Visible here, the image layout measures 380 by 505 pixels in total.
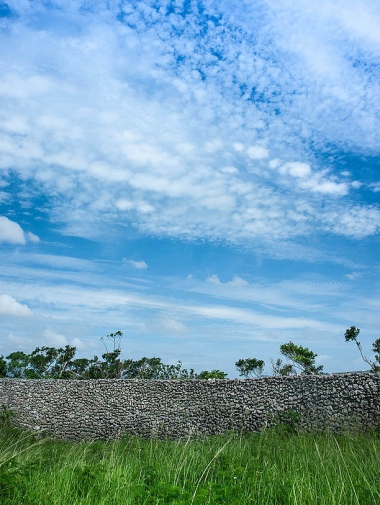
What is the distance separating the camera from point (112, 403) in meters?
16.0

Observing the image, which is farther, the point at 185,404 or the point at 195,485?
the point at 185,404

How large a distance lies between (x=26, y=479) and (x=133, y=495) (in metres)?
1.21

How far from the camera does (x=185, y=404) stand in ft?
48.1

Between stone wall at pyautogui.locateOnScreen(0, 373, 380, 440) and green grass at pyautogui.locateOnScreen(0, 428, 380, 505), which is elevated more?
stone wall at pyautogui.locateOnScreen(0, 373, 380, 440)

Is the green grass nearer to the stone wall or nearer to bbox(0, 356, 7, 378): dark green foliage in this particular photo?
the stone wall

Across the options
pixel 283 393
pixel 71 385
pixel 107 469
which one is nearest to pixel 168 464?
pixel 107 469

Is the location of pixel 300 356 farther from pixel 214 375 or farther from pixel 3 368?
pixel 3 368

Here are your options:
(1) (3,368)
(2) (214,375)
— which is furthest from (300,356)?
(1) (3,368)

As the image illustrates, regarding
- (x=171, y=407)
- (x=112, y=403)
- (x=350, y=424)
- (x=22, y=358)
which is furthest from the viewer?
(x=22, y=358)

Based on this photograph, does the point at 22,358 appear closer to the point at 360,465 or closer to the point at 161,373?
the point at 161,373

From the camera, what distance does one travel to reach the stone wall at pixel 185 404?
11930mm

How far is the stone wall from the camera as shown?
1193 centimetres

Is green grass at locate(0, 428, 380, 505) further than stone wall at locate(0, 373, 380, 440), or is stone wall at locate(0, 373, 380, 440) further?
stone wall at locate(0, 373, 380, 440)

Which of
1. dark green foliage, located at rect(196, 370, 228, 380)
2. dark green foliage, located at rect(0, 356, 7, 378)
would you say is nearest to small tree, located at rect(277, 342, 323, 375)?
dark green foliage, located at rect(196, 370, 228, 380)
